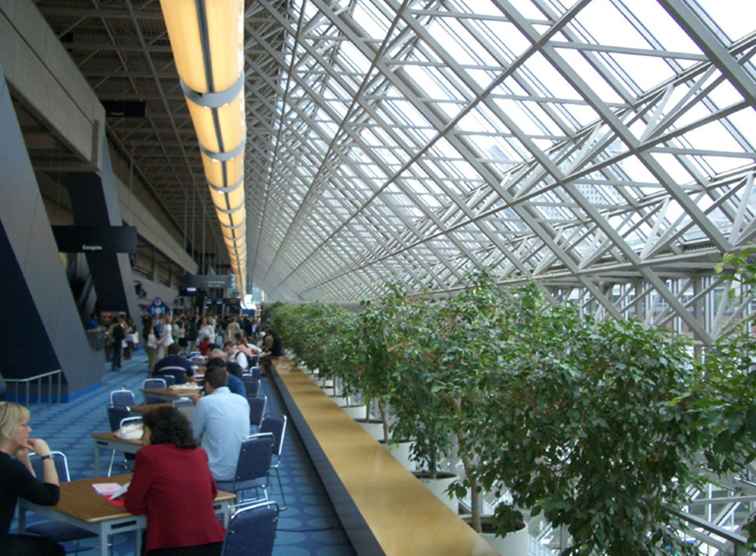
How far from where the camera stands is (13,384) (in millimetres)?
14281

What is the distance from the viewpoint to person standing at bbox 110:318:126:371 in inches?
847

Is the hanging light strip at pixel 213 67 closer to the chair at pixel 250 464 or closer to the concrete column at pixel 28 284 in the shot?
the concrete column at pixel 28 284

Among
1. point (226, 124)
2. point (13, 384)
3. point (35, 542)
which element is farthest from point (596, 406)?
point (13, 384)

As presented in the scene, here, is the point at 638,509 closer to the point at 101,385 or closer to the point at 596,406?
the point at 596,406

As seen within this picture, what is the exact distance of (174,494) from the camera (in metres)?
4.45

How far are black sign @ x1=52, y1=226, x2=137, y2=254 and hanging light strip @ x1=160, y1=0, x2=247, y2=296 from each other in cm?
629

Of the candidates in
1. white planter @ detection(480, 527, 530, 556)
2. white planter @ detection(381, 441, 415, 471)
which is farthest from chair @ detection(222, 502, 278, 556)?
white planter @ detection(381, 441, 415, 471)

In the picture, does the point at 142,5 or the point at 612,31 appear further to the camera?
the point at 142,5

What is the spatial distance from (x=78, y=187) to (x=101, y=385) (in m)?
5.15

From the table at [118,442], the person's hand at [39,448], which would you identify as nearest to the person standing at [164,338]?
the table at [118,442]

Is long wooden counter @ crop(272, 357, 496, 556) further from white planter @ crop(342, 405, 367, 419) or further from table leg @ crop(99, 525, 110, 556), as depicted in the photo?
table leg @ crop(99, 525, 110, 556)

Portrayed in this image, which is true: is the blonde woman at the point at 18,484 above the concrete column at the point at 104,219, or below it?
below

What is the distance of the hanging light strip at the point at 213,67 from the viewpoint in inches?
230

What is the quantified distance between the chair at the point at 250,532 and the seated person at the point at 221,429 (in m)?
2.12
